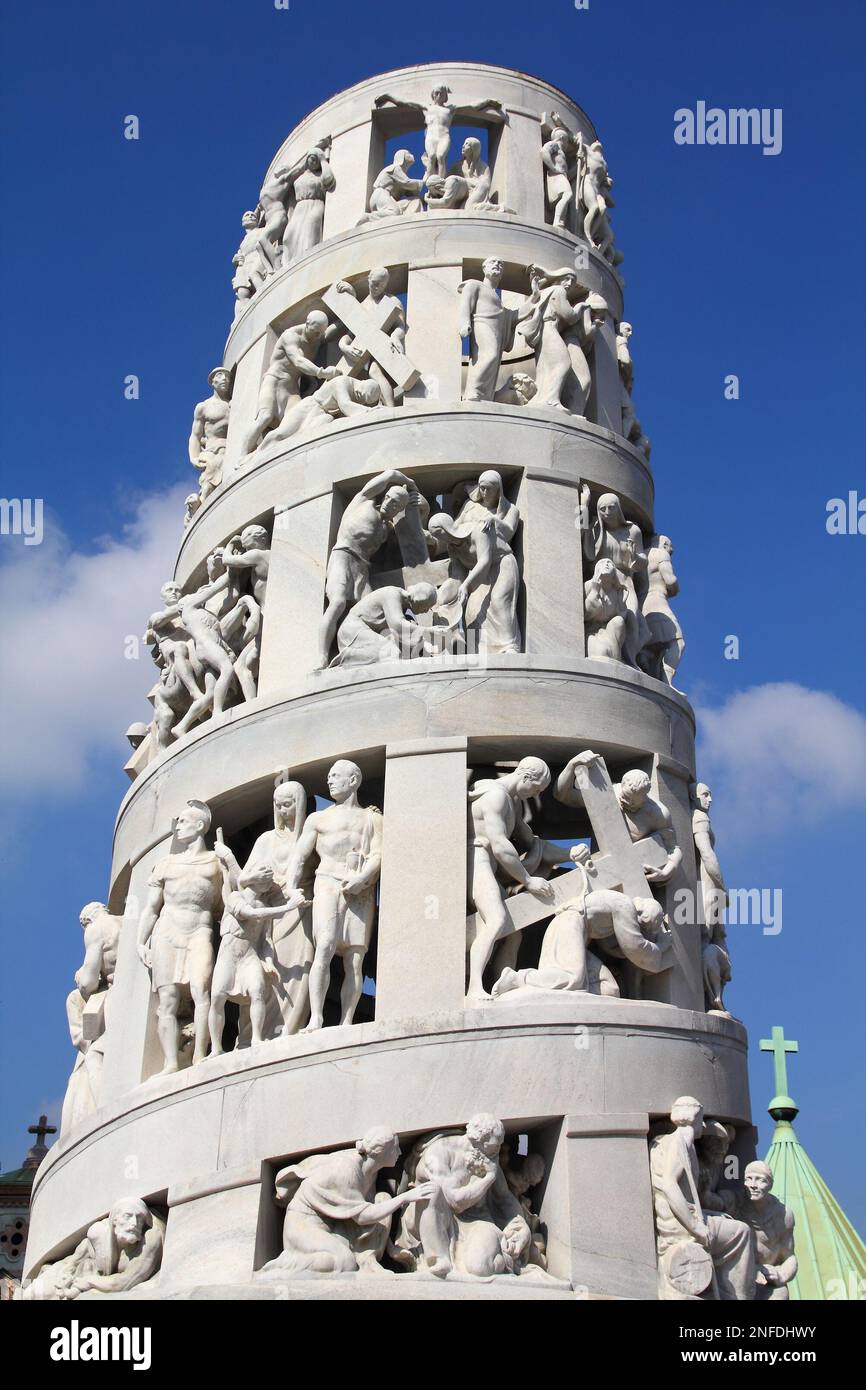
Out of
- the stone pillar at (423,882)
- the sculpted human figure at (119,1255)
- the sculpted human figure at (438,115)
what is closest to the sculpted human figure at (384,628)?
the stone pillar at (423,882)

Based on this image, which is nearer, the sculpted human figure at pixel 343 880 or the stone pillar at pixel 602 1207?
the stone pillar at pixel 602 1207

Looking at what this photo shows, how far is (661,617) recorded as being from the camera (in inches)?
613

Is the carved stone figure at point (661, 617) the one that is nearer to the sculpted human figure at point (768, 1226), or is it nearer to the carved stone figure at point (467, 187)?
the carved stone figure at point (467, 187)

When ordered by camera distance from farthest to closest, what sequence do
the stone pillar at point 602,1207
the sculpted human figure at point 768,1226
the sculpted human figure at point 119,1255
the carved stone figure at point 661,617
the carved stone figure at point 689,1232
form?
the carved stone figure at point 661,617 < the sculpted human figure at point 768,1226 < the sculpted human figure at point 119,1255 < the carved stone figure at point 689,1232 < the stone pillar at point 602,1207

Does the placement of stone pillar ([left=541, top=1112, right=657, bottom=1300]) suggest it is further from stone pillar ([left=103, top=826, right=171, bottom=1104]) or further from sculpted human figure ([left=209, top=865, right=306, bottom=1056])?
stone pillar ([left=103, top=826, right=171, bottom=1104])

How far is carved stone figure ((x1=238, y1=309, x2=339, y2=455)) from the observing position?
16.4 metres

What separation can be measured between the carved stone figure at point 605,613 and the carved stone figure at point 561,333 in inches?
84.6

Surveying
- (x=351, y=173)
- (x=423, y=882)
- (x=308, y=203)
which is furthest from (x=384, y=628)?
(x=351, y=173)

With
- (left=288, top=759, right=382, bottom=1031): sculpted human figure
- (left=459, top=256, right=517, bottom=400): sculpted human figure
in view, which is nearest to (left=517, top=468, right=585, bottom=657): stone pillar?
(left=459, top=256, right=517, bottom=400): sculpted human figure

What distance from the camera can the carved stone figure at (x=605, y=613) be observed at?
1403 cm

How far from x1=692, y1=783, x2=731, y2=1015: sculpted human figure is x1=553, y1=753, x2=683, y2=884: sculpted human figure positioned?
72 cm

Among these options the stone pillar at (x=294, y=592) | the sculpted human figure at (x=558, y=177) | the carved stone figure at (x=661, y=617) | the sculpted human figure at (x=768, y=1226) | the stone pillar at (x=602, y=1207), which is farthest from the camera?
the sculpted human figure at (x=558, y=177)

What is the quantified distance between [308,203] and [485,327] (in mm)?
3665

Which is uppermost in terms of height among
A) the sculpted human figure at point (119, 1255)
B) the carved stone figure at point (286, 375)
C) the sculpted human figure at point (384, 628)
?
the carved stone figure at point (286, 375)
